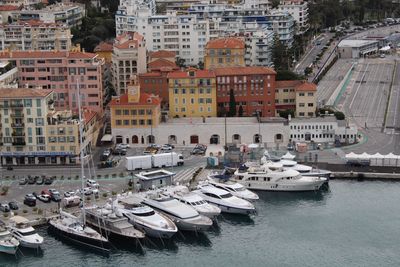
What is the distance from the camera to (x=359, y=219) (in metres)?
35.7

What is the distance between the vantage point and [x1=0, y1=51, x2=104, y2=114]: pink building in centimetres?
5047

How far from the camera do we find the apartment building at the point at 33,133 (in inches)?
1721

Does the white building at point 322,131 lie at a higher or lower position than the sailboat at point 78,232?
higher

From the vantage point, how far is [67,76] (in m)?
50.7

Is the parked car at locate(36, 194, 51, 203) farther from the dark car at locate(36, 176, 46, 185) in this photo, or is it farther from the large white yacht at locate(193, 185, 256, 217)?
the large white yacht at locate(193, 185, 256, 217)

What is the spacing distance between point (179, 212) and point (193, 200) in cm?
144

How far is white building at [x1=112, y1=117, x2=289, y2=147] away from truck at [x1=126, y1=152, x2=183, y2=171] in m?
3.92

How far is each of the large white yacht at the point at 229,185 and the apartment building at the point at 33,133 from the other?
323 inches

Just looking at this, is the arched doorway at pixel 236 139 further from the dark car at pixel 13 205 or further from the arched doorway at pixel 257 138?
the dark car at pixel 13 205

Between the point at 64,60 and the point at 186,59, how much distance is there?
1759cm

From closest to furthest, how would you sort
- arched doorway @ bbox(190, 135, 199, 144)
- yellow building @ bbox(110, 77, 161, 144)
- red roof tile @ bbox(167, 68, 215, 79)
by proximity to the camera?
yellow building @ bbox(110, 77, 161, 144)
arched doorway @ bbox(190, 135, 199, 144)
red roof tile @ bbox(167, 68, 215, 79)

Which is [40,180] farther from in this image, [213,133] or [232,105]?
[232,105]

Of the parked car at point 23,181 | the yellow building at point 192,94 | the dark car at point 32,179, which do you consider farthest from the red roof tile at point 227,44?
the parked car at point 23,181

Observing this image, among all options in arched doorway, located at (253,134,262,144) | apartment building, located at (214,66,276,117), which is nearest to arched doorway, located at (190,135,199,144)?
arched doorway, located at (253,134,262,144)
